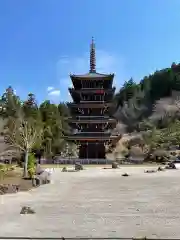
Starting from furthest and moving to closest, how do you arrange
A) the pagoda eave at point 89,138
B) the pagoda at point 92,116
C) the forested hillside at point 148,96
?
the forested hillside at point 148,96
the pagoda at point 92,116
the pagoda eave at point 89,138

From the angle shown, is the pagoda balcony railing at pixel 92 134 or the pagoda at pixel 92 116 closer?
the pagoda balcony railing at pixel 92 134

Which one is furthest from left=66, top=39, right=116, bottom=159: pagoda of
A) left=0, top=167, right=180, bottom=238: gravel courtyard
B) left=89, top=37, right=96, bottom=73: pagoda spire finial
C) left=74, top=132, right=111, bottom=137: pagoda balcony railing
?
left=0, top=167, right=180, bottom=238: gravel courtyard

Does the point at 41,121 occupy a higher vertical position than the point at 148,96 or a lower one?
lower

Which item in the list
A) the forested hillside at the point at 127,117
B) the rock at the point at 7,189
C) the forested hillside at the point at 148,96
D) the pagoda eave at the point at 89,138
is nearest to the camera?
the rock at the point at 7,189

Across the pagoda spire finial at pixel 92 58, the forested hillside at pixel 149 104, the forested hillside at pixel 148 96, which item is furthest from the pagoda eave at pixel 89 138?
the forested hillside at pixel 148 96

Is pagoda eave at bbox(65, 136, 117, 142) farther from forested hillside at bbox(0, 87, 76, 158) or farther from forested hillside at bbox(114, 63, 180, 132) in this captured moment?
forested hillside at bbox(114, 63, 180, 132)

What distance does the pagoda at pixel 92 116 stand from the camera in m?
64.2

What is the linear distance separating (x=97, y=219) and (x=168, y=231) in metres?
3.13

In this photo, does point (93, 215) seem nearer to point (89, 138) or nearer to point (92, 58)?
point (89, 138)

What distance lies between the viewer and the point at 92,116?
2557 inches

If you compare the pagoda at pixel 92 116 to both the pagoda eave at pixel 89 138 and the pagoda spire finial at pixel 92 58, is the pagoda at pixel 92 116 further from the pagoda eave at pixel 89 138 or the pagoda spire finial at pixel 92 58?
the pagoda spire finial at pixel 92 58

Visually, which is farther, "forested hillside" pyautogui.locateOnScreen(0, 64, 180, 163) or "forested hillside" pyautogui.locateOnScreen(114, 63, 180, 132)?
"forested hillside" pyautogui.locateOnScreen(114, 63, 180, 132)

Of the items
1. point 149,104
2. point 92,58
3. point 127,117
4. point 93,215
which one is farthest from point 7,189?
point 149,104

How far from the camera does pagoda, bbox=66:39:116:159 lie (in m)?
64.2
